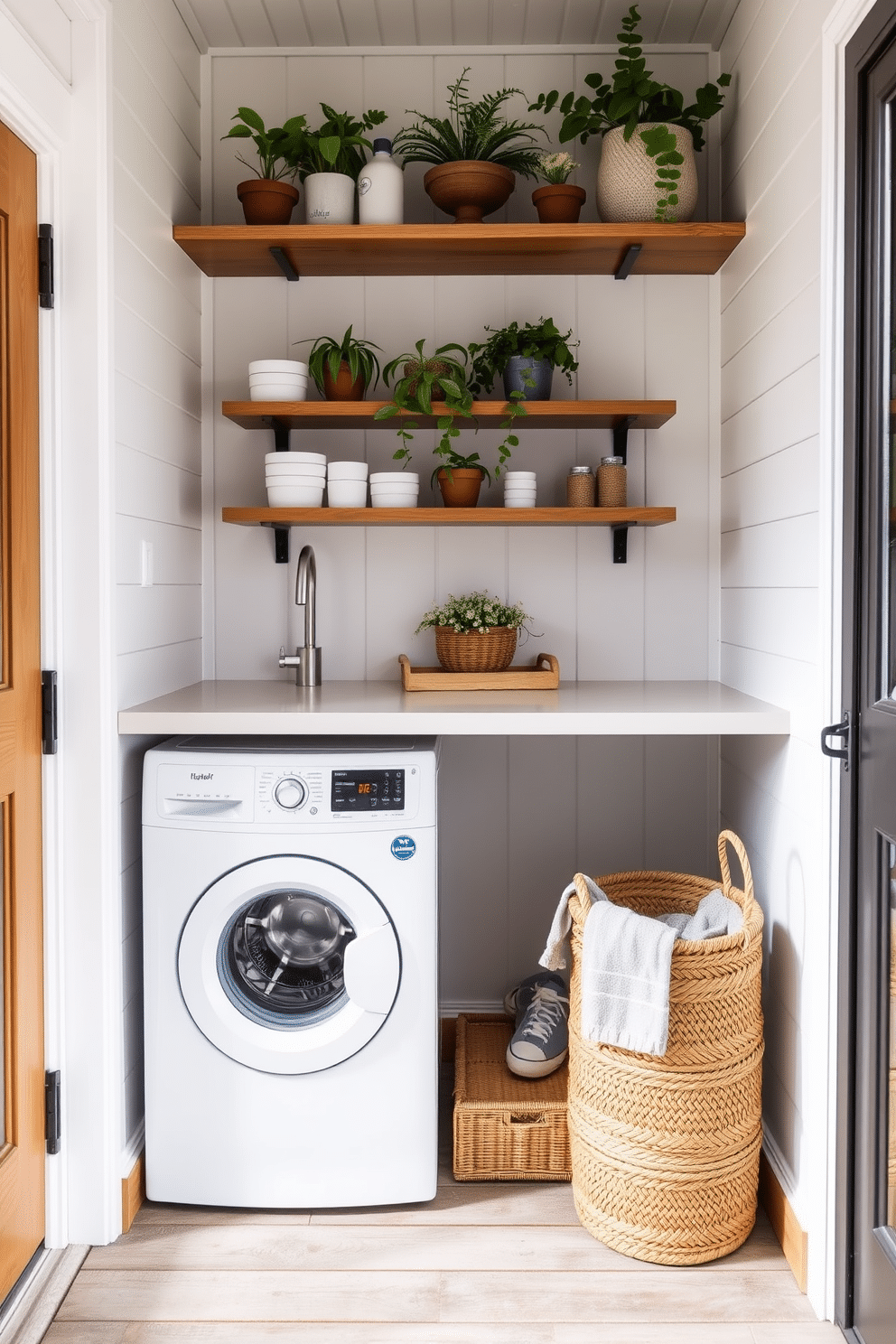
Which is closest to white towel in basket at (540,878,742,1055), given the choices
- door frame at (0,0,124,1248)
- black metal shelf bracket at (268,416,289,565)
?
door frame at (0,0,124,1248)

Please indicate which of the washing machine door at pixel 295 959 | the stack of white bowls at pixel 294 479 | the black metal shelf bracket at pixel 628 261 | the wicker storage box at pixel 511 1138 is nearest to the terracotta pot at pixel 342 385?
the stack of white bowls at pixel 294 479

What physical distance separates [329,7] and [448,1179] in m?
2.63

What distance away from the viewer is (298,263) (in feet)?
8.04

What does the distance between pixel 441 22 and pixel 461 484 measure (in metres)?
1.10

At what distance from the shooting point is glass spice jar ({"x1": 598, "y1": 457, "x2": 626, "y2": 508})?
7.78 feet

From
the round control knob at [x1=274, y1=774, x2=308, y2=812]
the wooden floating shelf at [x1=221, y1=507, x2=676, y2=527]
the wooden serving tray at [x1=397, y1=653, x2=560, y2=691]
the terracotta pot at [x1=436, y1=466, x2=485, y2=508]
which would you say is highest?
the terracotta pot at [x1=436, y1=466, x2=485, y2=508]

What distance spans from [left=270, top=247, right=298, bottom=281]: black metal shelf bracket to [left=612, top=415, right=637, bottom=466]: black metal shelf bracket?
2.84 feet

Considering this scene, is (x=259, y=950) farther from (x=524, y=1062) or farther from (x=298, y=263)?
(x=298, y=263)

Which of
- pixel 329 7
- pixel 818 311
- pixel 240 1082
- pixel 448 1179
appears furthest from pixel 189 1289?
pixel 329 7

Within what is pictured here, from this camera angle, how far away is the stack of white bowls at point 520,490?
237cm

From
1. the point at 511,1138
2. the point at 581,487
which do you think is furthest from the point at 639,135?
the point at 511,1138

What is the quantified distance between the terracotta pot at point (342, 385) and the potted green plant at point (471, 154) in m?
0.44

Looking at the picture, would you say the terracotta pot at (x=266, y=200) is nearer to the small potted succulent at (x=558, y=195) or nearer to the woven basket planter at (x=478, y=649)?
the small potted succulent at (x=558, y=195)

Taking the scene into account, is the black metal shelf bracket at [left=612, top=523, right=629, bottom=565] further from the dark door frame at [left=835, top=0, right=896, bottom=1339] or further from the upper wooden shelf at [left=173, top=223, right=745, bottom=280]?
the dark door frame at [left=835, top=0, right=896, bottom=1339]
